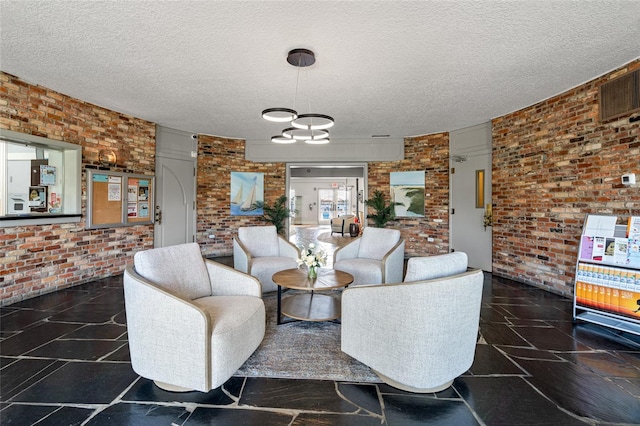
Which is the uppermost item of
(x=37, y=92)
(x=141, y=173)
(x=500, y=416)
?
(x=37, y=92)

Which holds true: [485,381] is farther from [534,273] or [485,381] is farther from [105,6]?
[105,6]

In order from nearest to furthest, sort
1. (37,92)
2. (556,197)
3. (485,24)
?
1. (485,24)
2. (37,92)
3. (556,197)

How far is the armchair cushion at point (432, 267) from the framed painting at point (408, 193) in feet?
15.9

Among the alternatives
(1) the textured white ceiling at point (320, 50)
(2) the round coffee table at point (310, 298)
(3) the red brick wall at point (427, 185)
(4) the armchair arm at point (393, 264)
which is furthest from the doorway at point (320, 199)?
(2) the round coffee table at point (310, 298)

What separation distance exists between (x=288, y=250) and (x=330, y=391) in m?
2.54

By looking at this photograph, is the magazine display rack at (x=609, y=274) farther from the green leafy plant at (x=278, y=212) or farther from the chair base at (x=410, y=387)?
the green leafy plant at (x=278, y=212)

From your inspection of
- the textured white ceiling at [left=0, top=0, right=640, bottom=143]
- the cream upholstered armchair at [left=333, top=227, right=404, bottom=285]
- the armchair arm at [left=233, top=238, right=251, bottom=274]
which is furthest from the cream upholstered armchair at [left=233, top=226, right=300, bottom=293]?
the textured white ceiling at [left=0, top=0, right=640, bottom=143]

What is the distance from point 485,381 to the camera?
6.70 ft

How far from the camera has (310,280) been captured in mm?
2938

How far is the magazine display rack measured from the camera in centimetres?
275

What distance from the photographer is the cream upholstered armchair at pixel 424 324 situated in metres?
1.76

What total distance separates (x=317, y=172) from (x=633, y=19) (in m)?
10.5

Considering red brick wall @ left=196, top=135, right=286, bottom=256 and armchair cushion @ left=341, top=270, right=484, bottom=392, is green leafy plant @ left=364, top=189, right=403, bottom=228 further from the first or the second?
armchair cushion @ left=341, top=270, right=484, bottom=392

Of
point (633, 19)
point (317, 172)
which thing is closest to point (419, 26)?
point (633, 19)
